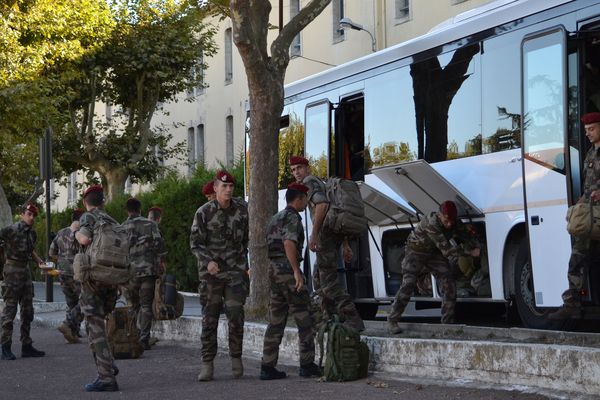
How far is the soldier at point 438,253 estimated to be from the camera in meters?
13.9

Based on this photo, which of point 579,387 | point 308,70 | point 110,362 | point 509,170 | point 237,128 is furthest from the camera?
point 237,128

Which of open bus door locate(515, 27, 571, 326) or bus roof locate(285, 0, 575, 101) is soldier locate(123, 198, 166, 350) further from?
open bus door locate(515, 27, 571, 326)

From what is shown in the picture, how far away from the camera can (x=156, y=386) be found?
40.0 ft

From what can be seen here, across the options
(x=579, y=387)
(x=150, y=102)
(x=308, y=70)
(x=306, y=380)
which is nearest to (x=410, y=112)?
(x=306, y=380)

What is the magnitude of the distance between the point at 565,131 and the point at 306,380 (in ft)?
11.0

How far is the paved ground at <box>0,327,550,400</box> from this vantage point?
1061cm

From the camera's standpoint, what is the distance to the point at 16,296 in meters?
16.1

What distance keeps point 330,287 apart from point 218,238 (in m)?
1.58

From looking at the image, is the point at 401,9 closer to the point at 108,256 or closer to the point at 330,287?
the point at 330,287

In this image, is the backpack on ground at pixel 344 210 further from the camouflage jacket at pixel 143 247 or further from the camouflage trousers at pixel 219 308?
the camouflage jacket at pixel 143 247

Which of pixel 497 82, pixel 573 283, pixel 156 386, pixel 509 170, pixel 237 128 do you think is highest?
pixel 237 128

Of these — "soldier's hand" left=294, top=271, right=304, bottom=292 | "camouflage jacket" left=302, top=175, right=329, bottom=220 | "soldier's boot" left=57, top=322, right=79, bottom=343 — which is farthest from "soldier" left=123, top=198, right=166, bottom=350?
"soldier's hand" left=294, top=271, right=304, bottom=292

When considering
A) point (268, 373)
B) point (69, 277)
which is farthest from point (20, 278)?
point (268, 373)

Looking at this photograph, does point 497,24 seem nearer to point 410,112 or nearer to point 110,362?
point 410,112
